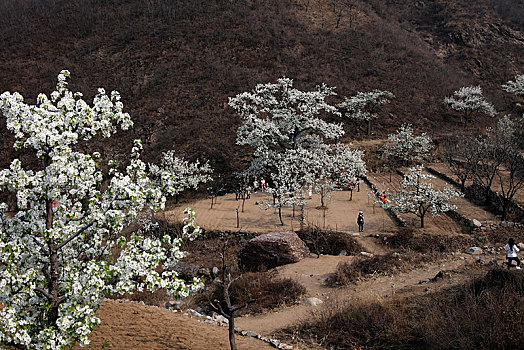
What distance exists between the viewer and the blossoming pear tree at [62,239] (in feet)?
15.3

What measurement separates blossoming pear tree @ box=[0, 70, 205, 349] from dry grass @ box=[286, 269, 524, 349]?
4253 millimetres

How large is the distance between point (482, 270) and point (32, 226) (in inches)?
457

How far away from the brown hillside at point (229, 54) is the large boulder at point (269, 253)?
1946 cm

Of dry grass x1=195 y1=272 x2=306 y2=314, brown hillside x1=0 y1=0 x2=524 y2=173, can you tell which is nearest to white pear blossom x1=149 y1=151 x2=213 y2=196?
brown hillside x1=0 y1=0 x2=524 y2=173

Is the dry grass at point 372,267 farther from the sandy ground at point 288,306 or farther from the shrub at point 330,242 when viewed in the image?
the shrub at point 330,242

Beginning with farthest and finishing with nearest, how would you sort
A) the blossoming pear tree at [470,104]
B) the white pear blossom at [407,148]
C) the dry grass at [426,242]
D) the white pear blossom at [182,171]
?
the blossoming pear tree at [470,104]
the white pear blossom at [407,148]
the white pear blossom at [182,171]
the dry grass at [426,242]

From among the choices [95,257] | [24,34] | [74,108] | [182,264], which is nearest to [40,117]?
[74,108]

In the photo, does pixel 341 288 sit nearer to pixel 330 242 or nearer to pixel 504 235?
pixel 330 242

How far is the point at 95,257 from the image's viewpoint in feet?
19.8

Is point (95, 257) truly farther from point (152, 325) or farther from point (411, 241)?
point (411, 241)

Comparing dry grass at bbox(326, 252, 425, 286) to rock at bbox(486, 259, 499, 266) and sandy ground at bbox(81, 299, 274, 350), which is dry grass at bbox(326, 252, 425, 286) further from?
sandy ground at bbox(81, 299, 274, 350)

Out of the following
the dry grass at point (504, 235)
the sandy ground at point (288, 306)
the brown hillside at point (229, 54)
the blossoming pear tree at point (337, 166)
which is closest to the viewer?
the sandy ground at point (288, 306)

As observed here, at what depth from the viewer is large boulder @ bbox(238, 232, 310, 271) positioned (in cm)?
1449

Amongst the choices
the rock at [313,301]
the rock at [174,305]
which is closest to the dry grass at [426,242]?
the rock at [313,301]
